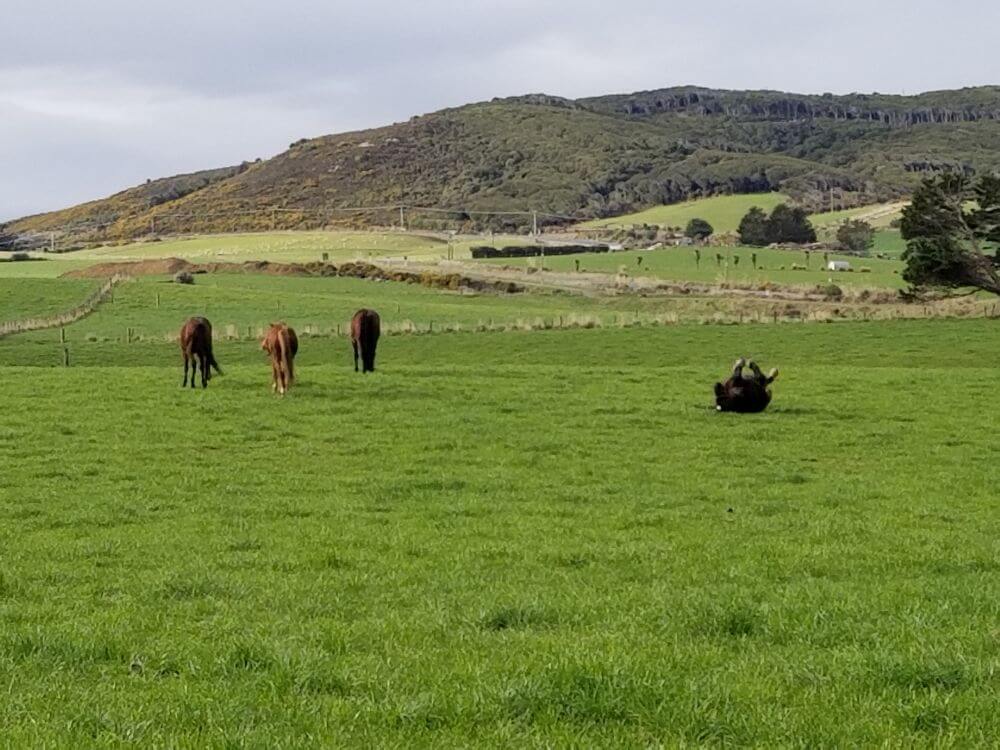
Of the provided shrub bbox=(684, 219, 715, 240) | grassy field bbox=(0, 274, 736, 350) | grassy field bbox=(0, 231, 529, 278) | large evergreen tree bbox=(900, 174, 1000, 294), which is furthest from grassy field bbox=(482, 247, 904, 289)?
shrub bbox=(684, 219, 715, 240)

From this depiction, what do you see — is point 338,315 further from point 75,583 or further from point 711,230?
point 711,230

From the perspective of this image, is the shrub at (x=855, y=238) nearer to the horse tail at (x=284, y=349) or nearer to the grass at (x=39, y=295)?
the grass at (x=39, y=295)

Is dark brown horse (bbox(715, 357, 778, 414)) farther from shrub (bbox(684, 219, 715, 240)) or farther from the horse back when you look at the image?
shrub (bbox(684, 219, 715, 240))

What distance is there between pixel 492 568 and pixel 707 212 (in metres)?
138

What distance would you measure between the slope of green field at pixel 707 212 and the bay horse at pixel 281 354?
110m

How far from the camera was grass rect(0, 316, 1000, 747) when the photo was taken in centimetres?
596

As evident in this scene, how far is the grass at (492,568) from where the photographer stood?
19.6 ft

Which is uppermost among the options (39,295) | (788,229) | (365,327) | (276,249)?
(788,229)

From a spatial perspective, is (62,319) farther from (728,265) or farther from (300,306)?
(728,265)

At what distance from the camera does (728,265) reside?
8338 cm

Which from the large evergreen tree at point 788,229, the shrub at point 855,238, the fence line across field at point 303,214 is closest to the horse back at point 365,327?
the shrub at point 855,238

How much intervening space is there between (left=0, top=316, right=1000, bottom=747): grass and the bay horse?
448 millimetres

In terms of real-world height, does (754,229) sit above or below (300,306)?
above

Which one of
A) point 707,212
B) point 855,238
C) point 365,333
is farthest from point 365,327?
point 707,212
